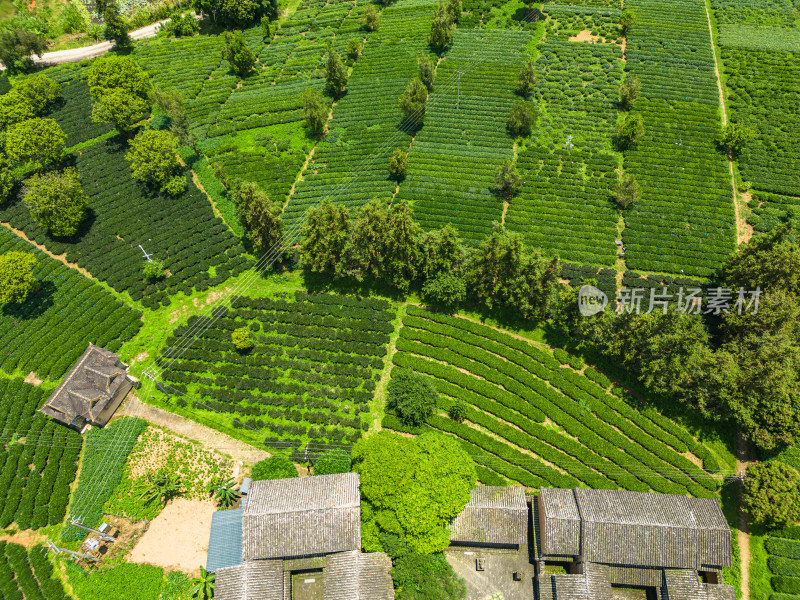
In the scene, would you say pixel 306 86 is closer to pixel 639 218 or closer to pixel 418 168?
pixel 418 168

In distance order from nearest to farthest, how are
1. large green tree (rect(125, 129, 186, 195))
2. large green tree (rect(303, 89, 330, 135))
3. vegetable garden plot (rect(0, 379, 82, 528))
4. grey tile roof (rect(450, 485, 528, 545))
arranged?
grey tile roof (rect(450, 485, 528, 545))
vegetable garden plot (rect(0, 379, 82, 528))
large green tree (rect(125, 129, 186, 195))
large green tree (rect(303, 89, 330, 135))

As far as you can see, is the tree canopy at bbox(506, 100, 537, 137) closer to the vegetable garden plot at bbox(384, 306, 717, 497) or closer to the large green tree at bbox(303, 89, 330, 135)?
the large green tree at bbox(303, 89, 330, 135)

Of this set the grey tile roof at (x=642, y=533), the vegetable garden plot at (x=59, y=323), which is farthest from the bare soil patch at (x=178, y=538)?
the grey tile roof at (x=642, y=533)

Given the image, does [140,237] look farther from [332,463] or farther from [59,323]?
[332,463]

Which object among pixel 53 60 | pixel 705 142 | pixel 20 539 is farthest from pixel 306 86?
pixel 20 539

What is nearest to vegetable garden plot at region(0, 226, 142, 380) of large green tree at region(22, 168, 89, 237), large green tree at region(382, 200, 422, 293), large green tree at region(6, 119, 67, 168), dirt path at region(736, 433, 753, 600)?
large green tree at region(22, 168, 89, 237)

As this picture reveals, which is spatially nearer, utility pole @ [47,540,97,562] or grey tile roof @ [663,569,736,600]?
grey tile roof @ [663,569,736,600]

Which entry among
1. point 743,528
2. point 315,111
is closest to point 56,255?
point 315,111
